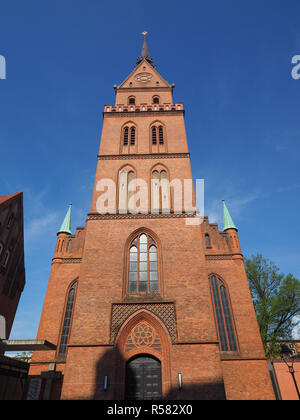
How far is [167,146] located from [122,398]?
15.0 metres

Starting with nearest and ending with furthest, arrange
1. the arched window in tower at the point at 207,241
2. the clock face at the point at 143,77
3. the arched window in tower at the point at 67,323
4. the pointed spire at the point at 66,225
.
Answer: the arched window in tower at the point at 67,323 → the arched window in tower at the point at 207,241 → the pointed spire at the point at 66,225 → the clock face at the point at 143,77

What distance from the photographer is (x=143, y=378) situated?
1224cm

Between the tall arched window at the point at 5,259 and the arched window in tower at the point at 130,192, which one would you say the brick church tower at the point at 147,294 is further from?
the tall arched window at the point at 5,259

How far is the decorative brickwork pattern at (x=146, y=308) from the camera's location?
1288 cm

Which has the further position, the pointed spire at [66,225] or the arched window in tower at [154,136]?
the arched window in tower at [154,136]

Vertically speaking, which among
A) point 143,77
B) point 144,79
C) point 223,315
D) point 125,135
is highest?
point 143,77

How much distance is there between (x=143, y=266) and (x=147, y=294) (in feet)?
5.01

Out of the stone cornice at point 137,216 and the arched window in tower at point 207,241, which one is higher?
the arched window in tower at point 207,241

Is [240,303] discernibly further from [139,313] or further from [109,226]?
[109,226]

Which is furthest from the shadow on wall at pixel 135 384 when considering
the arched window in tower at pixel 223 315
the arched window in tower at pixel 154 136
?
the arched window in tower at pixel 154 136

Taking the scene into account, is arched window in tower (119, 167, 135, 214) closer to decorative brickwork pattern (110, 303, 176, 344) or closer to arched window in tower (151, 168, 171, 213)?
arched window in tower (151, 168, 171, 213)

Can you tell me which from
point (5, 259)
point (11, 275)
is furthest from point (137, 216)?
point (11, 275)

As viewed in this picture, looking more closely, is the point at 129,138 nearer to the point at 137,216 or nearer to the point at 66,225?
the point at 137,216

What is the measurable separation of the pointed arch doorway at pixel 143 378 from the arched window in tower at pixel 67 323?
513cm
